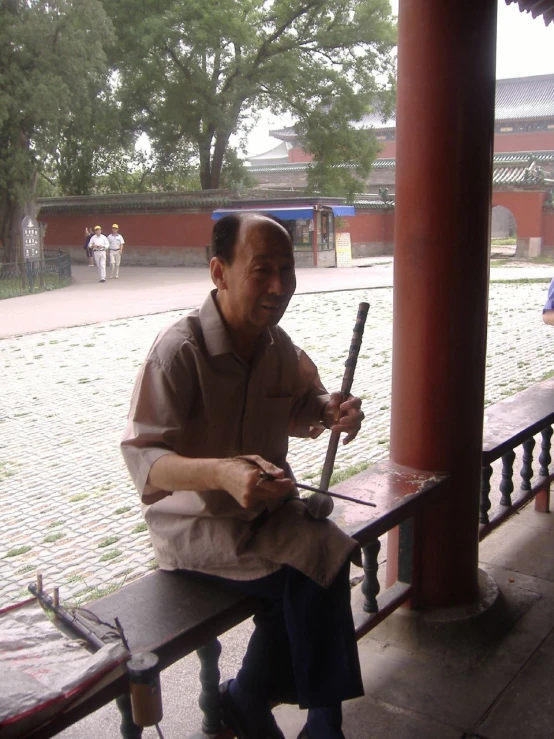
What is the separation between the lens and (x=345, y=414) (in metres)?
1.85

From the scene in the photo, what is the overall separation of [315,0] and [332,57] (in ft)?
6.22

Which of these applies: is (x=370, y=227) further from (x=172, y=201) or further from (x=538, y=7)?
(x=538, y=7)

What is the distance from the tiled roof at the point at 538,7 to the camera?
11.9 feet

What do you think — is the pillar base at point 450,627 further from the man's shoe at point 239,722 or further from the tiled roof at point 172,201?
the tiled roof at point 172,201

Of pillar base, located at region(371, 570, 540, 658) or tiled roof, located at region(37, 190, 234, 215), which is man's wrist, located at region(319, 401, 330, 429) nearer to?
pillar base, located at region(371, 570, 540, 658)

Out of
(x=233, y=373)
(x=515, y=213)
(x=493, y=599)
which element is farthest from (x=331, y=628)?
(x=515, y=213)

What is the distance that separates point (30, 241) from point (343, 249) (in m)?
10.2

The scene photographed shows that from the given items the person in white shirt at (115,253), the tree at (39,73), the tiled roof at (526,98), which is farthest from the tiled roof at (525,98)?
the tree at (39,73)

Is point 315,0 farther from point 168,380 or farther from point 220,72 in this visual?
point 168,380

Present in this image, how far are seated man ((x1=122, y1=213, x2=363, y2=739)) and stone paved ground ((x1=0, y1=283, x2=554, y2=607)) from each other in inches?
74.2

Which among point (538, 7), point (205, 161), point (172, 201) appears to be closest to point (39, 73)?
point (172, 201)

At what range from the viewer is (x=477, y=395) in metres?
2.43

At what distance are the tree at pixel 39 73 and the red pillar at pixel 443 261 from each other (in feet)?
55.4

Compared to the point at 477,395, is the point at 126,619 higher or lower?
lower
